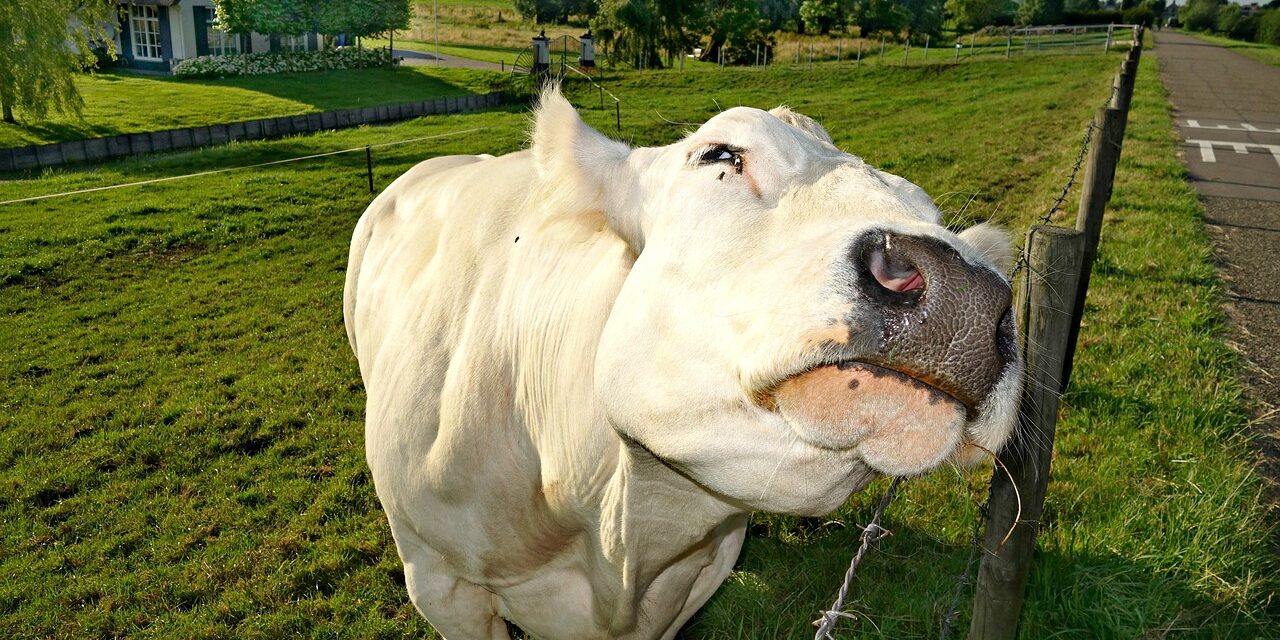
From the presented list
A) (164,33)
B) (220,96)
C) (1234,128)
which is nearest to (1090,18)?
(1234,128)

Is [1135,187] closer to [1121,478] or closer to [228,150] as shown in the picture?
[1121,478]

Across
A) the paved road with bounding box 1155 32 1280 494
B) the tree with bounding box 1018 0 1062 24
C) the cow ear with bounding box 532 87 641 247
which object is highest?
the tree with bounding box 1018 0 1062 24

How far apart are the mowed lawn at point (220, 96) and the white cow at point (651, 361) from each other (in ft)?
61.0

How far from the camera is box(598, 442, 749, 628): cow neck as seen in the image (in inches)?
88.7

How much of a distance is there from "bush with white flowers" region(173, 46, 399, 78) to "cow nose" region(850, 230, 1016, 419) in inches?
1349

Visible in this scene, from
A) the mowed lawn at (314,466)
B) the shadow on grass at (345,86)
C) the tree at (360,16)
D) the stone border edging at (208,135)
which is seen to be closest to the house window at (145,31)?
the shadow on grass at (345,86)

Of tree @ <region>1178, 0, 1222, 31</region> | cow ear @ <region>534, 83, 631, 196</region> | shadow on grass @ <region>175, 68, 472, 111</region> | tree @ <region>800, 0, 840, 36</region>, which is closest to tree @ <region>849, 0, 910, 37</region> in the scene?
tree @ <region>800, 0, 840, 36</region>

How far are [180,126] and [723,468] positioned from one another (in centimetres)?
2178

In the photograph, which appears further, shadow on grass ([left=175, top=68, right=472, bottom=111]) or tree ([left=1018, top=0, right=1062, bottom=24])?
tree ([left=1018, top=0, right=1062, bottom=24])

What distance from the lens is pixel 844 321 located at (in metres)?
1.42

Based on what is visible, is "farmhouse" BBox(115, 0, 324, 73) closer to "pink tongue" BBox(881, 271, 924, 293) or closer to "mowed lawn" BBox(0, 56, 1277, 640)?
"mowed lawn" BBox(0, 56, 1277, 640)

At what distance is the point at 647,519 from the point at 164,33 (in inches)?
1561

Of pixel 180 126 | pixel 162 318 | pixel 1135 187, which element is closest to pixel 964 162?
pixel 1135 187

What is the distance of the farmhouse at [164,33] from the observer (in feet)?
113
